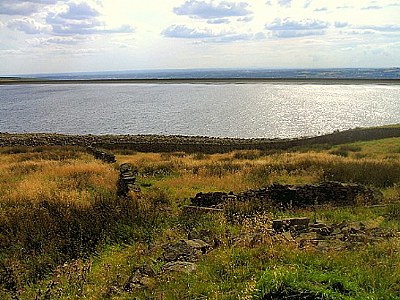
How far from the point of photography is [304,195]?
13.2m

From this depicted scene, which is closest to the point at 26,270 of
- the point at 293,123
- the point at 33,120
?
the point at 293,123

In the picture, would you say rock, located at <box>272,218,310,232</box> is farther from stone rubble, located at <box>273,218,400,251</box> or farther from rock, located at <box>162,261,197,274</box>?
rock, located at <box>162,261,197,274</box>

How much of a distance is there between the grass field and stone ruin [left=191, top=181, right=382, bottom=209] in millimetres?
796

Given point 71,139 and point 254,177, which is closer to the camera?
point 254,177

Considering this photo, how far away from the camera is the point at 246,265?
6.68 metres

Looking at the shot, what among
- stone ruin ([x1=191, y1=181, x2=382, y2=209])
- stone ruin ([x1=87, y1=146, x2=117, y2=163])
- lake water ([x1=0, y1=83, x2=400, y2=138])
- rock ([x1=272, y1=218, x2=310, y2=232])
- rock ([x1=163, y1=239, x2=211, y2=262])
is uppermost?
rock ([x1=163, y1=239, x2=211, y2=262])

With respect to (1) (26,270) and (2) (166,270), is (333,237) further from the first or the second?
(1) (26,270)

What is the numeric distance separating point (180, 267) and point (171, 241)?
2.19m

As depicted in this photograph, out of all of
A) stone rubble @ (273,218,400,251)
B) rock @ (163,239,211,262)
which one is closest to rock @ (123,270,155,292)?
rock @ (163,239,211,262)

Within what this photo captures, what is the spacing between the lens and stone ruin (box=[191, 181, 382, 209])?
42.5ft

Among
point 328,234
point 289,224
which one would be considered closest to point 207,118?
point 289,224

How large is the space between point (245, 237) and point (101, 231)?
3.83 m

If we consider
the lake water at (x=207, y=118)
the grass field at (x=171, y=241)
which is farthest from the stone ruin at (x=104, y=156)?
the lake water at (x=207, y=118)

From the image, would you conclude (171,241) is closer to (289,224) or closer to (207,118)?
(289,224)
